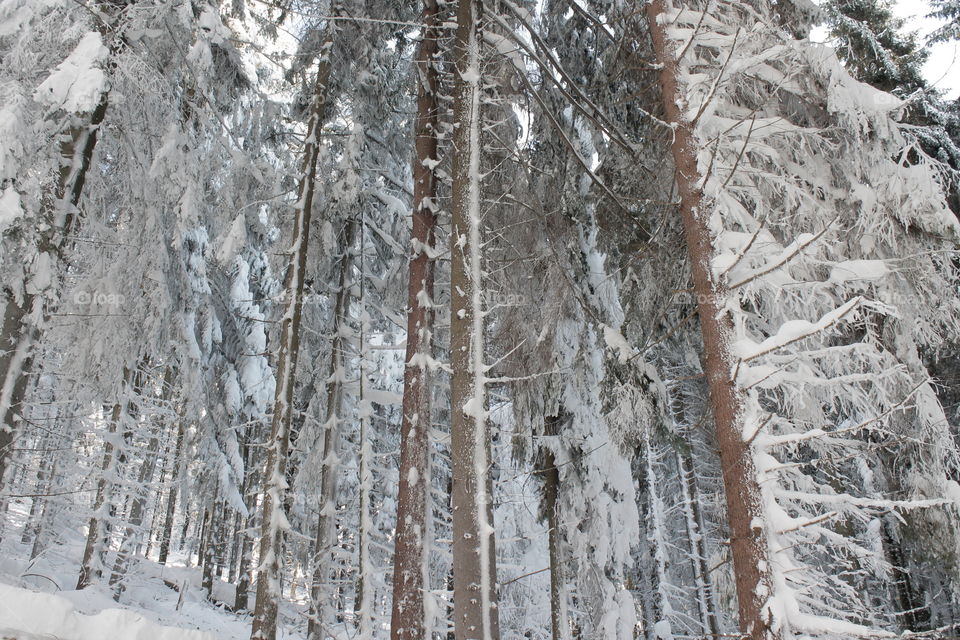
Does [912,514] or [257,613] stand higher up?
[912,514]

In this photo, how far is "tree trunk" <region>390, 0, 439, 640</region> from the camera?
5.86 metres

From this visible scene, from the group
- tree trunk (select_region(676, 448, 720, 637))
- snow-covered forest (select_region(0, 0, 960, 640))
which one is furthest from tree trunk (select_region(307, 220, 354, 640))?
tree trunk (select_region(676, 448, 720, 637))

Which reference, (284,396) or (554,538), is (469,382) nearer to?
(284,396)

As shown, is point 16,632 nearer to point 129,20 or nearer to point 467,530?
point 467,530

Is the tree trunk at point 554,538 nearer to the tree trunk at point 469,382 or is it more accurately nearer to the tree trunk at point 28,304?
the tree trunk at point 469,382

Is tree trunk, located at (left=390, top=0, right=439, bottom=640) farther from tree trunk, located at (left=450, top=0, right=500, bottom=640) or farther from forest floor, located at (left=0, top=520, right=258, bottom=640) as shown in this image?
forest floor, located at (left=0, top=520, right=258, bottom=640)

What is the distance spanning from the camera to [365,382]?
9.31 m

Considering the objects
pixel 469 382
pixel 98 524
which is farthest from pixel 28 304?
pixel 98 524

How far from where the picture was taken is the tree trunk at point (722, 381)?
11.3 ft

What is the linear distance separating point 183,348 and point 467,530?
9.27 meters

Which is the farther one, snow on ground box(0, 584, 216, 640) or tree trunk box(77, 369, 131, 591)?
tree trunk box(77, 369, 131, 591)

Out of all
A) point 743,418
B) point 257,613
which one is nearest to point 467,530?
point 743,418

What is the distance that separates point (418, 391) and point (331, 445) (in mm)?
3765

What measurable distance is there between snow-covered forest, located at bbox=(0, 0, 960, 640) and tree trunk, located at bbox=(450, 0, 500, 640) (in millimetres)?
28
